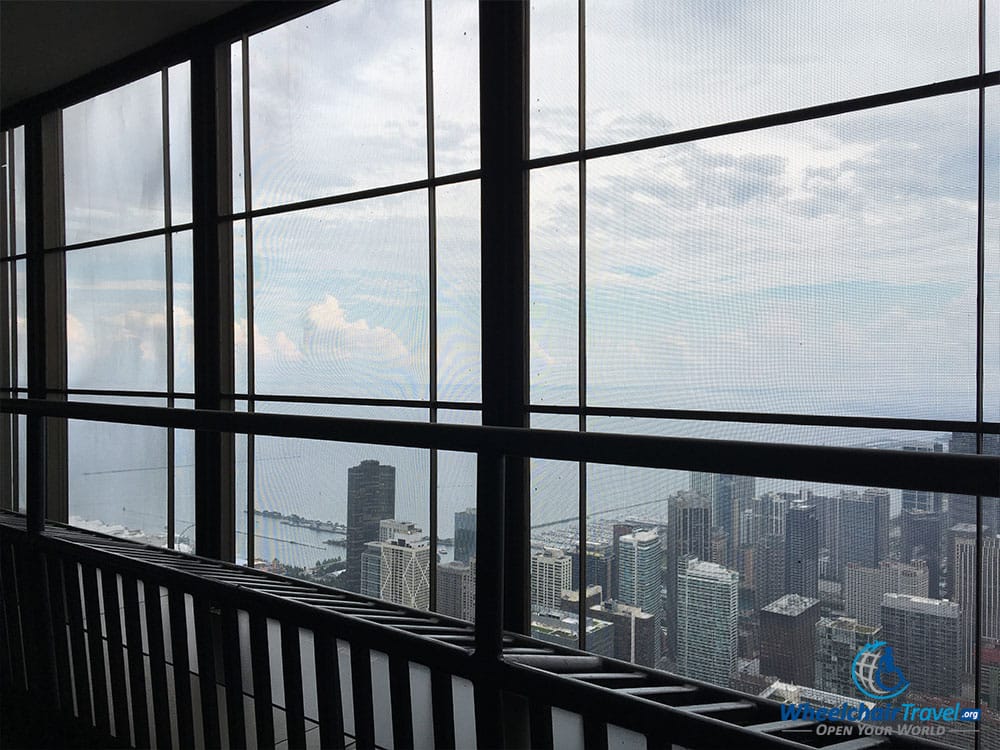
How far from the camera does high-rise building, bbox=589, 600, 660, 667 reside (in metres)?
2.98

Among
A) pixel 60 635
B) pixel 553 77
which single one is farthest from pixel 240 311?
pixel 60 635

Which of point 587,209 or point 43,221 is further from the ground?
point 43,221

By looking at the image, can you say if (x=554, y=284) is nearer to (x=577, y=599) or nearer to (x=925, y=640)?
(x=577, y=599)

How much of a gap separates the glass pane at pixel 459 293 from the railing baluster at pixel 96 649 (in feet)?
6.07

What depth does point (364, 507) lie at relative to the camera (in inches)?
155

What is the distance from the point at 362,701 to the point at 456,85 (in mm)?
2936

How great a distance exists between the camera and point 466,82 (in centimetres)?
352

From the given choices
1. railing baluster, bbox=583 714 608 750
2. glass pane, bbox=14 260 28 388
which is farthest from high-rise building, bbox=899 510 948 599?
glass pane, bbox=14 260 28 388

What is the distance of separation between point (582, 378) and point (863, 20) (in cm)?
159

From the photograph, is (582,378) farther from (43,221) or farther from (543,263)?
(43,221)

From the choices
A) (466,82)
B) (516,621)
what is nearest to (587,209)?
(466,82)

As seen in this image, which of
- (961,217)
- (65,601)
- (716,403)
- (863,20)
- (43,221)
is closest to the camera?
(65,601)

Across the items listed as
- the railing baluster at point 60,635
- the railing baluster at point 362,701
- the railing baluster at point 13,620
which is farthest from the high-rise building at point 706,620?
the railing baluster at point 13,620

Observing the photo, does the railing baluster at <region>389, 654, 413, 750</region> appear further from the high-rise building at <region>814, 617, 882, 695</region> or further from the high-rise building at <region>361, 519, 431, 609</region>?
the high-rise building at <region>361, 519, 431, 609</region>
